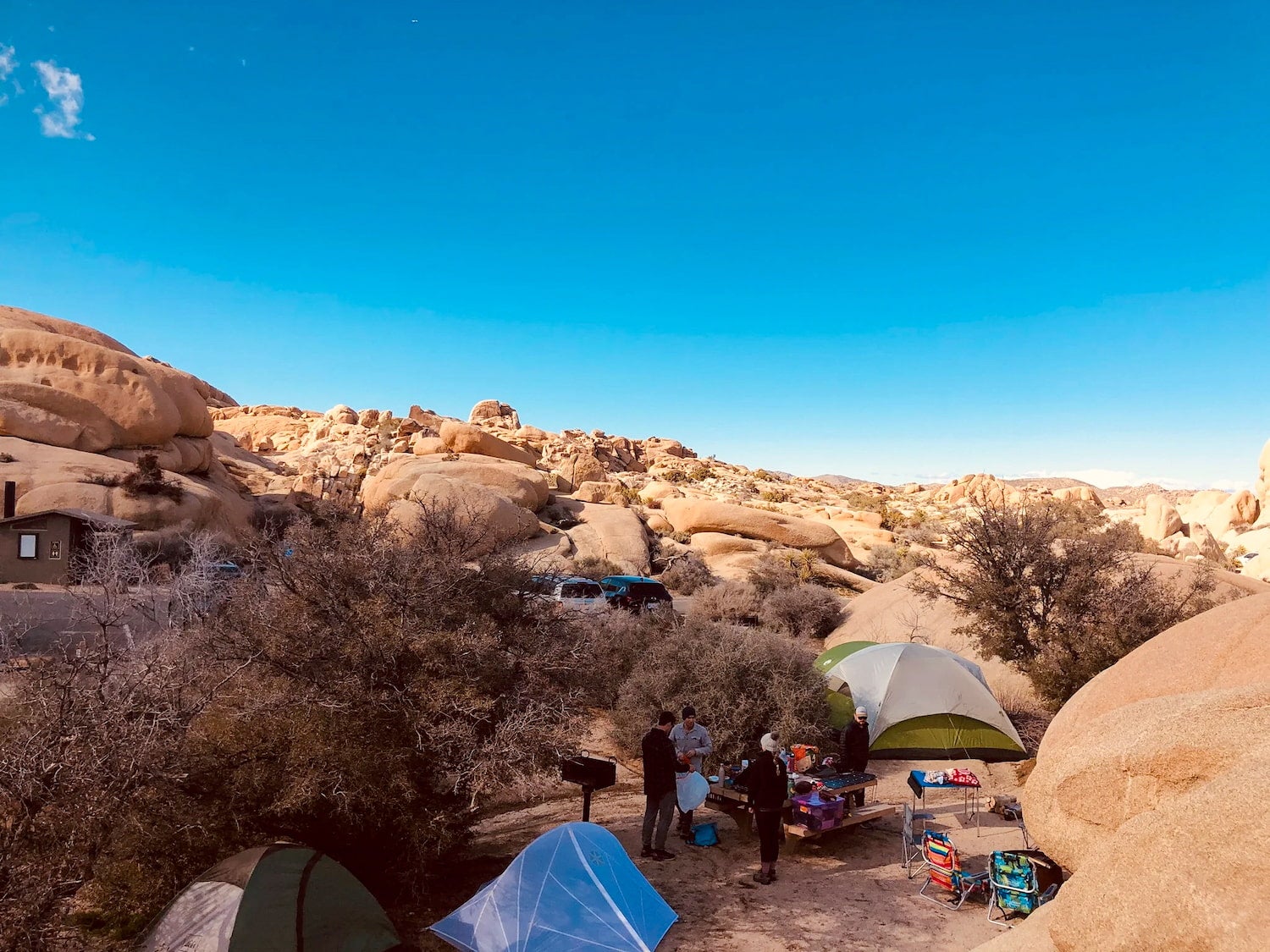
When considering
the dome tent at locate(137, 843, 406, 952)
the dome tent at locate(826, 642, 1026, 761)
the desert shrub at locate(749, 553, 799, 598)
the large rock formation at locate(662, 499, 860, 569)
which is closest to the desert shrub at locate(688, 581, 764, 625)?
the desert shrub at locate(749, 553, 799, 598)

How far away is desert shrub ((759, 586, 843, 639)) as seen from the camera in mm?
20531

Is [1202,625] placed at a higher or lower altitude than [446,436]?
lower

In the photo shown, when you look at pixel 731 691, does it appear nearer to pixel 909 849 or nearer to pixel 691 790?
pixel 691 790

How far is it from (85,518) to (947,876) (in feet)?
90.3

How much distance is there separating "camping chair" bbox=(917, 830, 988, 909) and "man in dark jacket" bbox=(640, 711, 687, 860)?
2670mm

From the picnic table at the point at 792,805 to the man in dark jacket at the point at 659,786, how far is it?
94 cm

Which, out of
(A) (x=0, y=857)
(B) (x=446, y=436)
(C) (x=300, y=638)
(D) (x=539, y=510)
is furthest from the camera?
(B) (x=446, y=436)

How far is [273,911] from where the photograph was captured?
5.81 metres

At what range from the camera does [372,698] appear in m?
7.14

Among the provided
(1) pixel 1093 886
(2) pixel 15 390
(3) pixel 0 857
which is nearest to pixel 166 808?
(3) pixel 0 857

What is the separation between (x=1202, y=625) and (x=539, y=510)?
30.0m

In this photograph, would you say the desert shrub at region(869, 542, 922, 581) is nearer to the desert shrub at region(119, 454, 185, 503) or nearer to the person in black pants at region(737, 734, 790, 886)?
the person in black pants at region(737, 734, 790, 886)

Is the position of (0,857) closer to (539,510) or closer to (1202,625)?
(1202,625)

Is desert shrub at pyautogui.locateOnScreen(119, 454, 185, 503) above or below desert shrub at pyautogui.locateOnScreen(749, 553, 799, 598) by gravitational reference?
above
